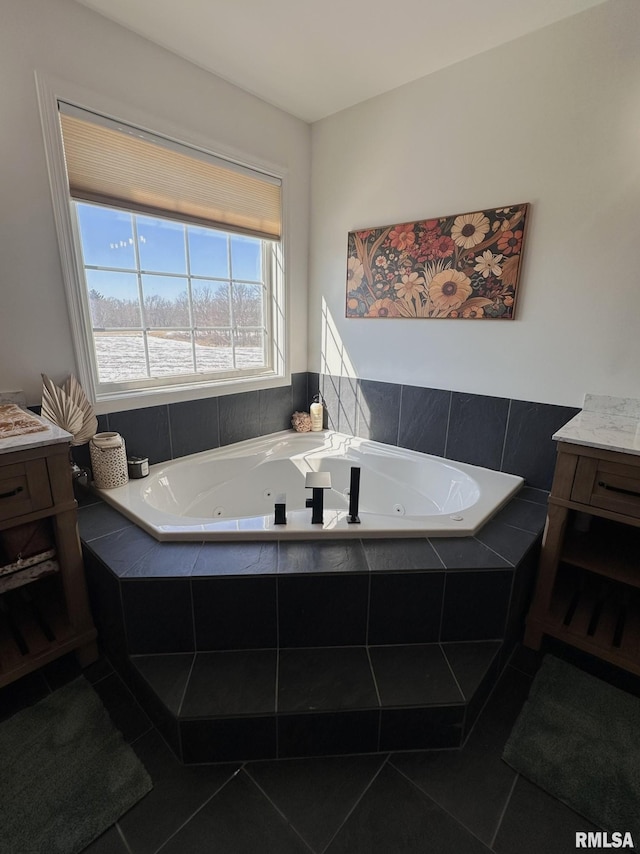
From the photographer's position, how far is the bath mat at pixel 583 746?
3.79ft

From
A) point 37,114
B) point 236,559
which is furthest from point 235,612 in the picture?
point 37,114

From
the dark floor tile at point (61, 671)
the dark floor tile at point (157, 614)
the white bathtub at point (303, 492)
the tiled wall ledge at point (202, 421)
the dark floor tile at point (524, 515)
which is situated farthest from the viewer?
the tiled wall ledge at point (202, 421)

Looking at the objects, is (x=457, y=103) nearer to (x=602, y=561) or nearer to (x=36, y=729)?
(x=602, y=561)

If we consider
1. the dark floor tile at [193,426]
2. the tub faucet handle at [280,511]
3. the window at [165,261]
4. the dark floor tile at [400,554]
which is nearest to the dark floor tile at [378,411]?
the window at [165,261]

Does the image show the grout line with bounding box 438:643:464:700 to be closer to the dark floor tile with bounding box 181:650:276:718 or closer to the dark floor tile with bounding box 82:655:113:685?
the dark floor tile with bounding box 181:650:276:718

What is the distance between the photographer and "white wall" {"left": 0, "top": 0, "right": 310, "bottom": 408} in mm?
1543

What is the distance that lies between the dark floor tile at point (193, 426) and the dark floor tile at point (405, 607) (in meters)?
1.39

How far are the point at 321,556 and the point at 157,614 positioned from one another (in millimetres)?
592

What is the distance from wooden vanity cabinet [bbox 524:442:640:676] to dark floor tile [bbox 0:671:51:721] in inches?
74.4

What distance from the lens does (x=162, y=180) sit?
6.60 ft

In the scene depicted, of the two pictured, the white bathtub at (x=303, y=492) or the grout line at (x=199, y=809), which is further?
the white bathtub at (x=303, y=492)

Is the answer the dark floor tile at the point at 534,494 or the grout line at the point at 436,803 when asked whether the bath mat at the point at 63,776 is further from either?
the dark floor tile at the point at 534,494

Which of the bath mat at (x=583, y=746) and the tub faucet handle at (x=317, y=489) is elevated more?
the tub faucet handle at (x=317, y=489)

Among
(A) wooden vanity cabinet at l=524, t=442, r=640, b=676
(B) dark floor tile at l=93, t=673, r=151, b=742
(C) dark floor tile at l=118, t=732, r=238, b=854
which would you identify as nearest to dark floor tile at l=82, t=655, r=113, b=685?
(B) dark floor tile at l=93, t=673, r=151, b=742
